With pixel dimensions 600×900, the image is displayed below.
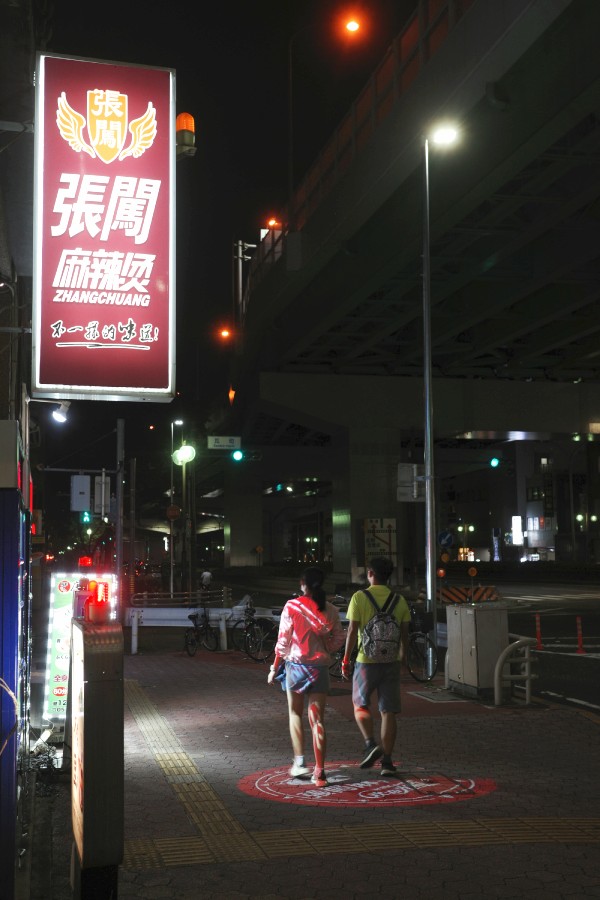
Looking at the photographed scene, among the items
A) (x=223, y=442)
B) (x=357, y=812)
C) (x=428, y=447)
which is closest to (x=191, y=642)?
(x=428, y=447)

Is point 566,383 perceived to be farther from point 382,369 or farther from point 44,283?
point 44,283

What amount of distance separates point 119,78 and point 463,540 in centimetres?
10911

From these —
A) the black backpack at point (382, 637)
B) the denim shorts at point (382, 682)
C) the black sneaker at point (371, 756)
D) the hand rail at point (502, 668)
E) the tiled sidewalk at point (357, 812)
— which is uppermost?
the black backpack at point (382, 637)

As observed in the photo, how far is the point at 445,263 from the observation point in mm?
27750

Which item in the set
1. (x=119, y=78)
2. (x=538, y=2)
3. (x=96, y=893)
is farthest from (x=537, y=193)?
(x=96, y=893)

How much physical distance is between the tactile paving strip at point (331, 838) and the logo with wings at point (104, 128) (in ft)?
18.0

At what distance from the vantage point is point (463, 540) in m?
115

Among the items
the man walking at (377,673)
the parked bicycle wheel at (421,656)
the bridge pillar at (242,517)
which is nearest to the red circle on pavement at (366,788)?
the man walking at (377,673)

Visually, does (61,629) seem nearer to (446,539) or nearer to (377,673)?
(377,673)

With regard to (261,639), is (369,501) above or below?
above

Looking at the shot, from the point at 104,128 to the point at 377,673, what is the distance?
5.27 m

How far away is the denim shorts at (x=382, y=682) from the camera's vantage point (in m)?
8.33

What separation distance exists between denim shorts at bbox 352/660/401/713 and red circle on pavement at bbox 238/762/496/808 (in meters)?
0.61

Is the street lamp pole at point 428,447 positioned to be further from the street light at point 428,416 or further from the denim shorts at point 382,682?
the denim shorts at point 382,682
